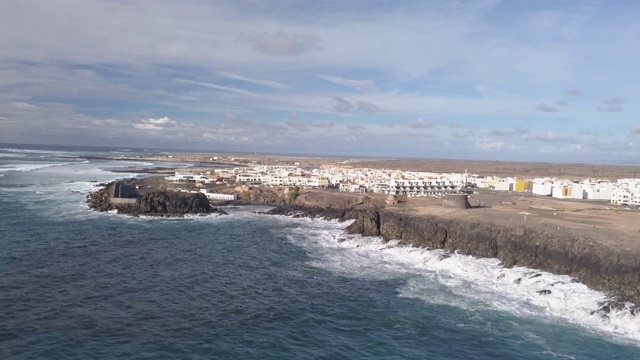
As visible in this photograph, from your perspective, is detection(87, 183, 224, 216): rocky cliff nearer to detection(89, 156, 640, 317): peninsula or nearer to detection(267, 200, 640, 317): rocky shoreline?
detection(89, 156, 640, 317): peninsula

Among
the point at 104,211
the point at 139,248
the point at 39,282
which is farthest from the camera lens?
the point at 104,211

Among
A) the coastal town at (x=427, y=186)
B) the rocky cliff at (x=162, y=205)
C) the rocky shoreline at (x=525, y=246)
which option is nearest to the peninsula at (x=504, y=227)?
the rocky shoreline at (x=525, y=246)

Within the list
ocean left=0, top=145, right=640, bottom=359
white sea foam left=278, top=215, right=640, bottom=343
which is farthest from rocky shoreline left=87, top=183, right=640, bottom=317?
ocean left=0, top=145, right=640, bottom=359

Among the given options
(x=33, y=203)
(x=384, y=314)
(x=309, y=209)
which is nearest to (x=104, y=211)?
(x=33, y=203)

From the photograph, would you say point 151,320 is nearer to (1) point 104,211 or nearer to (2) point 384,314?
(2) point 384,314

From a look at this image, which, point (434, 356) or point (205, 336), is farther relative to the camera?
point (205, 336)

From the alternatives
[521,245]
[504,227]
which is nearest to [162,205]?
[504,227]

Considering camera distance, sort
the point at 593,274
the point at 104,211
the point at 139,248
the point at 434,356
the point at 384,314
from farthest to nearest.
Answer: the point at 104,211 < the point at 139,248 < the point at 593,274 < the point at 384,314 < the point at 434,356

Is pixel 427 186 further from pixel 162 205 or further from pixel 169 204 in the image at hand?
pixel 162 205
